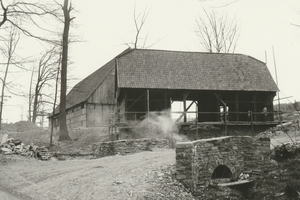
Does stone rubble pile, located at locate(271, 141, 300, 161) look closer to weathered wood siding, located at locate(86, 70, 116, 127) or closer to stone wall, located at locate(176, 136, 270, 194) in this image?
stone wall, located at locate(176, 136, 270, 194)

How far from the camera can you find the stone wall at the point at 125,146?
722 inches

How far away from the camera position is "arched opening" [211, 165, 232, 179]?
44.8ft

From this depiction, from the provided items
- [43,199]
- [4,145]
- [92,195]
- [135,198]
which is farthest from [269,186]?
[4,145]

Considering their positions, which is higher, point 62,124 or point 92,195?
point 62,124

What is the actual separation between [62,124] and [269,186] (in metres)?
13.7

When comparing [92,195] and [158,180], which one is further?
[158,180]

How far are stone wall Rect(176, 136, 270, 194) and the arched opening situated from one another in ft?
0.53

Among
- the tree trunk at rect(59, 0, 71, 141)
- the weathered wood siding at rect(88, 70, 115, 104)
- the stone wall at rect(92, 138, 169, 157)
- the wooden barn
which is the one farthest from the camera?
the weathered wood siding at rect(88, 70, 115, 104)

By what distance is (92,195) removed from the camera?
10.4 metres

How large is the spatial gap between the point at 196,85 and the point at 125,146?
26.8 feet

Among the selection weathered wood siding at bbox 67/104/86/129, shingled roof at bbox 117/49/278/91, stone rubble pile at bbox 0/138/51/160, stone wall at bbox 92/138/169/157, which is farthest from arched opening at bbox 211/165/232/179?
weathered wood siding at bbox 67/104/86/129

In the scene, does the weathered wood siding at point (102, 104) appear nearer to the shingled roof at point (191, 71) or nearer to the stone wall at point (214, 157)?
the shingled roof at point (191, 71)

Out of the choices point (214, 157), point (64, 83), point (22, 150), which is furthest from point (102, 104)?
point (214, 157)

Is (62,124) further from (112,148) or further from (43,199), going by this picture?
(43,199)
